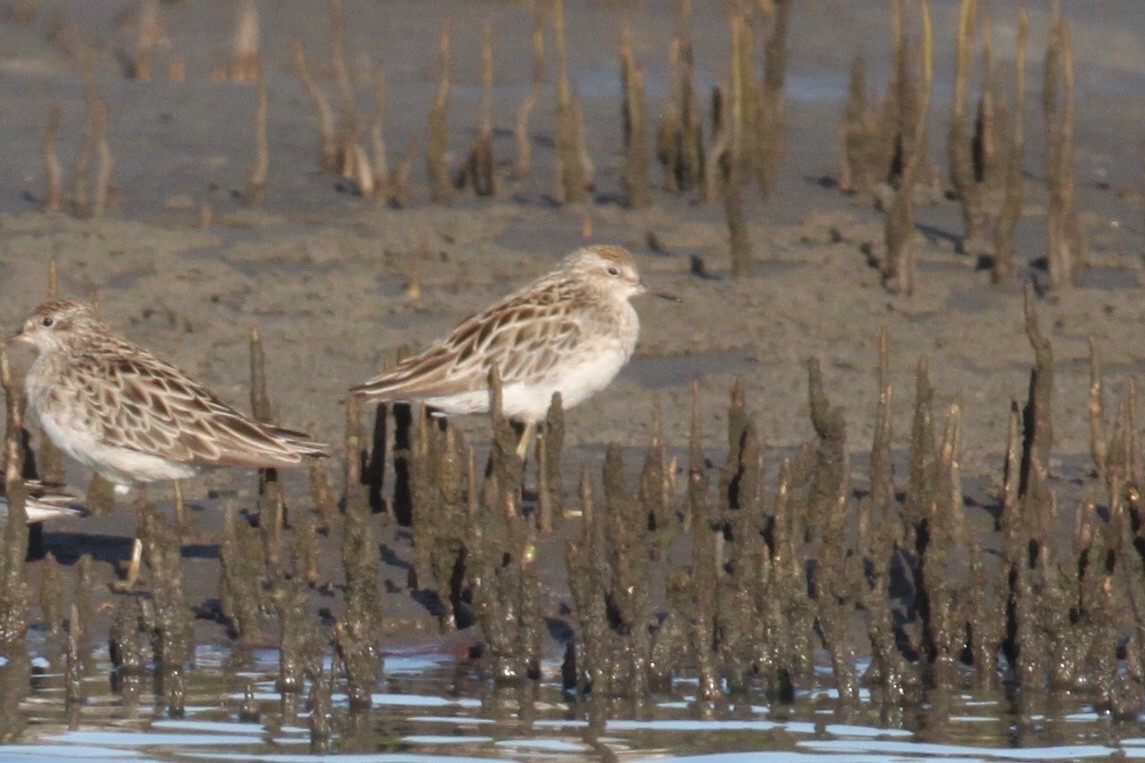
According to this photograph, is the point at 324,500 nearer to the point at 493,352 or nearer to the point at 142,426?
the point at 142,426

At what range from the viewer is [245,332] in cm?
1245

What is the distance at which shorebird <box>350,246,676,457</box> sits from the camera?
→ 10094 mm

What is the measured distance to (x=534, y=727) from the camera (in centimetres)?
723

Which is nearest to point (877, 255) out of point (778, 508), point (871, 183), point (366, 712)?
point (871, 183)

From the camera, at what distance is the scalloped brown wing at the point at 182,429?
9078mm

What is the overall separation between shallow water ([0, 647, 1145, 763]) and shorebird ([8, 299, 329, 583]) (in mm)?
1393

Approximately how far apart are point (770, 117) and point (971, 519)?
5.73 meters

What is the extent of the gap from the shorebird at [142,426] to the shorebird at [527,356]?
2.80ft

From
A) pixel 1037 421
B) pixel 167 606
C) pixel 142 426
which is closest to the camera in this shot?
pixel 167 606

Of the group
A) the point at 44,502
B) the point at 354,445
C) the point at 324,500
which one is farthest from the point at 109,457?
the point at 354,445

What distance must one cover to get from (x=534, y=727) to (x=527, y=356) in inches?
132

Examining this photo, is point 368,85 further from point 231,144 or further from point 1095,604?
point 1095,604

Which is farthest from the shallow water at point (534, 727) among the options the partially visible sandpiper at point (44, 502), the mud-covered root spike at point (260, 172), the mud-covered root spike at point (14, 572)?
the mud-covered root spike at point (260, 172)

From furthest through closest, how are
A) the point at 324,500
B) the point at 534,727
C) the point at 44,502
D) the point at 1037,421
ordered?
the point at 324,500, the point at 1037,421, the point at 44,502, the point at 534,727
